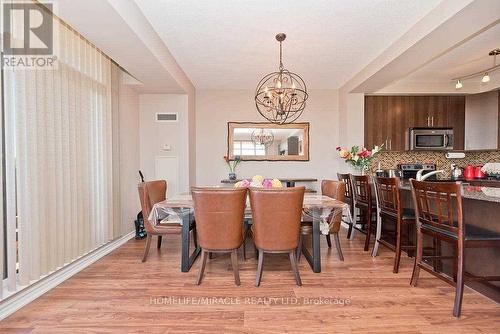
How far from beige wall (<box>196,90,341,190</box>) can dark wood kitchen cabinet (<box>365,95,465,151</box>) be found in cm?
65

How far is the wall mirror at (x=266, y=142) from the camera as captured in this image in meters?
→ 4.89

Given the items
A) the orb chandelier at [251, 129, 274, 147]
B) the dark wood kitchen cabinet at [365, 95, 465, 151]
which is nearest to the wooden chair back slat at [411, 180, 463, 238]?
the dark wood kitchen cabinet at [365, 95, 465, 151]

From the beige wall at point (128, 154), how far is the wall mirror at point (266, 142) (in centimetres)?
165

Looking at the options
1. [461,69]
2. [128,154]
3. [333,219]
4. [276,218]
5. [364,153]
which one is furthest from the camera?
[364,153]

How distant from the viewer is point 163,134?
4359 millimetres

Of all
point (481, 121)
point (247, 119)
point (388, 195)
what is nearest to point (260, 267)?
point (388, 195)

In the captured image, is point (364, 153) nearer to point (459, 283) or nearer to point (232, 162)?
point (232, 162)

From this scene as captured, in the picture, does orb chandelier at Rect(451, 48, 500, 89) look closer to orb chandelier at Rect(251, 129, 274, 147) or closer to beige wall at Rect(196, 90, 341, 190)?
beige wall at Rect(196, 90, 341, 190)

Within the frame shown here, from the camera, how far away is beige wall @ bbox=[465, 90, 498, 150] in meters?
4.33

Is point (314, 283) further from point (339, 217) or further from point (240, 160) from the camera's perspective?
point (240, 160)

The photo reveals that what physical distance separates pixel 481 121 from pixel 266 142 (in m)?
3.87

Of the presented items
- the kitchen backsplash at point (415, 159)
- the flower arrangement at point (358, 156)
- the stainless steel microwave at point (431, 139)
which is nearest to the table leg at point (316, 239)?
the flower arrangement at point (358, 156)

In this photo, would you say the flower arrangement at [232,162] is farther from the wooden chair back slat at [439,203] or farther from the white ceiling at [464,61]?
the white ceiling at [464,61]

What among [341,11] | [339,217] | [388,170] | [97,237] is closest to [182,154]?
[97,237]
